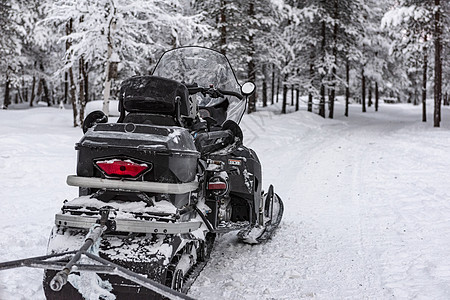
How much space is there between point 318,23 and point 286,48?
4493 mm

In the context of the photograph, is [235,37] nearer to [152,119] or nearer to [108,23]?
[108,23]

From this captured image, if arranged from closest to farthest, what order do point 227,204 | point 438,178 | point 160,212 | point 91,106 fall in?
point 160,212 < point 227,204 < point 438,178 < point 91,106

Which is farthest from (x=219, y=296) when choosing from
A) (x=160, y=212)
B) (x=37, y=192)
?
(x=37, y=192)

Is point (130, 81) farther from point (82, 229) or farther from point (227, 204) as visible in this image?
point (227, 204)

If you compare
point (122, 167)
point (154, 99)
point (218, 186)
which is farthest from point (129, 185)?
point (218, 186)

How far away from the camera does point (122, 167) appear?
9.97 feet

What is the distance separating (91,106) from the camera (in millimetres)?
20875

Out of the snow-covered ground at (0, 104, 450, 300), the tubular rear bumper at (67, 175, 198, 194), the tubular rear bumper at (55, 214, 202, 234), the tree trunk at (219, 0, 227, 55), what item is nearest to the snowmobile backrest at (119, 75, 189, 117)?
the tubular rear bumper at (67, 175, 198, 194)

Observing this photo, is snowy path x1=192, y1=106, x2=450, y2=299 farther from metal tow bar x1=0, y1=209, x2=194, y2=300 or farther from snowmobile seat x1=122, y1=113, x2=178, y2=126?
snowmobile seat x1=122, y1=113, x2=178, y2=126

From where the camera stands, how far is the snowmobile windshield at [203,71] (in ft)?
17.8

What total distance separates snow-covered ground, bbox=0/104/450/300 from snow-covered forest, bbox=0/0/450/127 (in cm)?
418

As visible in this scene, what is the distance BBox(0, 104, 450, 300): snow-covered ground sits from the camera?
3.81 metres

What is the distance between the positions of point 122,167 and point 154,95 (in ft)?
2.66

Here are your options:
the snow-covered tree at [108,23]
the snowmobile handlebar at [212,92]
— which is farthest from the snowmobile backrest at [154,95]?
the snow-covered tree at [108,23]
